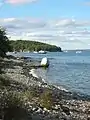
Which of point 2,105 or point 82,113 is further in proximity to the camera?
point 82,113

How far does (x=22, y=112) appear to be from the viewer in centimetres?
1417

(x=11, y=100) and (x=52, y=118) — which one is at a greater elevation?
(x=11, y=100)

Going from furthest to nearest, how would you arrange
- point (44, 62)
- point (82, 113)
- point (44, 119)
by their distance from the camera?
1. point (44, 62)
2. point (82, 113)
3. point (44, 119)

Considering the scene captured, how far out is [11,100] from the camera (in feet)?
47.7

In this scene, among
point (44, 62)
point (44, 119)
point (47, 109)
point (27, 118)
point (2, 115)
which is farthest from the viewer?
point (44, 62)

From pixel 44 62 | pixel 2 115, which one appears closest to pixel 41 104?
pixel 2 115

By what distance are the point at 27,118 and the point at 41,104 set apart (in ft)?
20.0

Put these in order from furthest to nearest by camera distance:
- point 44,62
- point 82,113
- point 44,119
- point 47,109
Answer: point 44,62 → point 82,113 → point 47,109 → point 44,119

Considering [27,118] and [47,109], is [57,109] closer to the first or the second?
[47,109]

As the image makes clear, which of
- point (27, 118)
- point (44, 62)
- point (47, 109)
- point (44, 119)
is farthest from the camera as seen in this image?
point (44, 62)

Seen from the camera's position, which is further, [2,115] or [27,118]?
[27,118]

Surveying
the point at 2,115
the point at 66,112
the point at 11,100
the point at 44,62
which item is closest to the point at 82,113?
the point at 66,112

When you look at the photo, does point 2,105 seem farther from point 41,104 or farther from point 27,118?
point 41,104

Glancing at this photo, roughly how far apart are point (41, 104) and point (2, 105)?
6.44 meters
